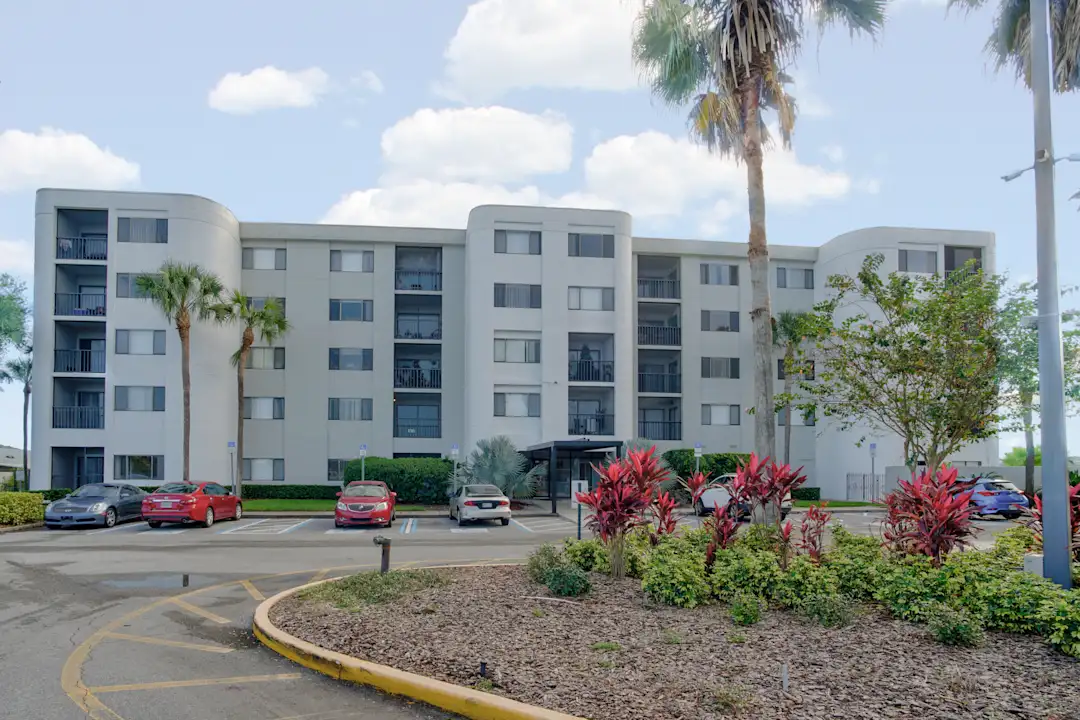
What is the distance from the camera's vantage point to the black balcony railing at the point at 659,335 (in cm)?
4272

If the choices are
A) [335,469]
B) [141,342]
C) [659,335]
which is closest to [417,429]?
[335,469]

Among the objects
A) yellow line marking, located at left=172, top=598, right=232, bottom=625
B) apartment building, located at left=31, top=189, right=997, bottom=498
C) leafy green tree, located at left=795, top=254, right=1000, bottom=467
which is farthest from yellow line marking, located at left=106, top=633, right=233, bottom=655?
apartment building, located at left=31, top=189, right=997, bottom=498

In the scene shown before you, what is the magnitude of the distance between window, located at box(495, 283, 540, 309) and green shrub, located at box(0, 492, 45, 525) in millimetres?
19615

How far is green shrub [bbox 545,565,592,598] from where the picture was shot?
32.1ft

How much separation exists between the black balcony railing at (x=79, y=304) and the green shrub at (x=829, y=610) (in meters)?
37.4

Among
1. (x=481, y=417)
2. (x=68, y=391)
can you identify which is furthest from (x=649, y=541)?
(x=68, y=391)

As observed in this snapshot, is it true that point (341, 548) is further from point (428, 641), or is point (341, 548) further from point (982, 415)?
point (982, 415)

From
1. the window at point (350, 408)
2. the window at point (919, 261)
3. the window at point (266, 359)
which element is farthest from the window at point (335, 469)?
the window at point (919, 261)

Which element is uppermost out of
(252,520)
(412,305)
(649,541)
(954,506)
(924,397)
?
(412,305)

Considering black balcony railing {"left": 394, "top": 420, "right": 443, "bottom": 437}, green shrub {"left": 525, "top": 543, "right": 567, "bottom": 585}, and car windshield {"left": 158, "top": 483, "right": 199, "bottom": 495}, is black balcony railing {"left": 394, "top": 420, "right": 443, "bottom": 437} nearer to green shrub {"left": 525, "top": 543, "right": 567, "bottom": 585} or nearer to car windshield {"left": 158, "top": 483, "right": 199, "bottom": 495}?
car windshield {"left": 158, "top": 483, "right": 199, "bottom": 495}

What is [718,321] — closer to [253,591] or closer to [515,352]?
[515,352]

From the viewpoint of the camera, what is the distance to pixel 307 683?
7.15 metres

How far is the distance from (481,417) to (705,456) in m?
10.1

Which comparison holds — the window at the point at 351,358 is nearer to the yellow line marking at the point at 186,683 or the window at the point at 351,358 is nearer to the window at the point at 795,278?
the window at the point at 795,278
